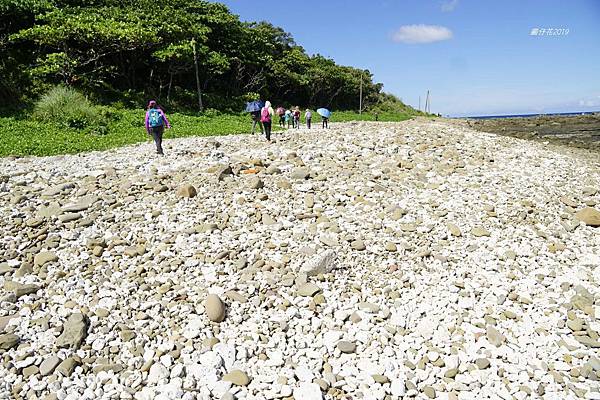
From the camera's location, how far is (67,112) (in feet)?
57.0

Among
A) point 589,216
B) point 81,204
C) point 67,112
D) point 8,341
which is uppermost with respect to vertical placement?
point 67,112

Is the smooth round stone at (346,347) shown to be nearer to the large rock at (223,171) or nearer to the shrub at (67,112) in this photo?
the large rock at (223,171)

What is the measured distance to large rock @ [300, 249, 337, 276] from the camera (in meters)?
6.21

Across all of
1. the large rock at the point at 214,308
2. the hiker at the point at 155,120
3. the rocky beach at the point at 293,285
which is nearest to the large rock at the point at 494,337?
the rocky beach at the point at 293,285

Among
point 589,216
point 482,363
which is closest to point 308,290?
point 482,363

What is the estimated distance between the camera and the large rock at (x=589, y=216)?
824 centimetres

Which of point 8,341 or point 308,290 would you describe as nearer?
point 8,341

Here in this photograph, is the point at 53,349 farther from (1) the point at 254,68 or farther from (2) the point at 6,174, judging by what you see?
(1) the point at 254,68

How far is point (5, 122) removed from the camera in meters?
15.7

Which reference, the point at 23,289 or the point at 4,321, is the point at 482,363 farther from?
the point at 23,289

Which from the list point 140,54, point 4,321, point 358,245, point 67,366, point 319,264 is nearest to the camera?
point 67,366

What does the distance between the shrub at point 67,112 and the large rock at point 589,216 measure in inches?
687

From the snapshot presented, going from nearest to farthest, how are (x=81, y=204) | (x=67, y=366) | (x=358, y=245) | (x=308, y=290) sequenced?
(x=67, y=366)
(x=308, y=290)
(x=358, y=245)
(x=81, y=204)

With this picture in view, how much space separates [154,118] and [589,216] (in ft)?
37.4
